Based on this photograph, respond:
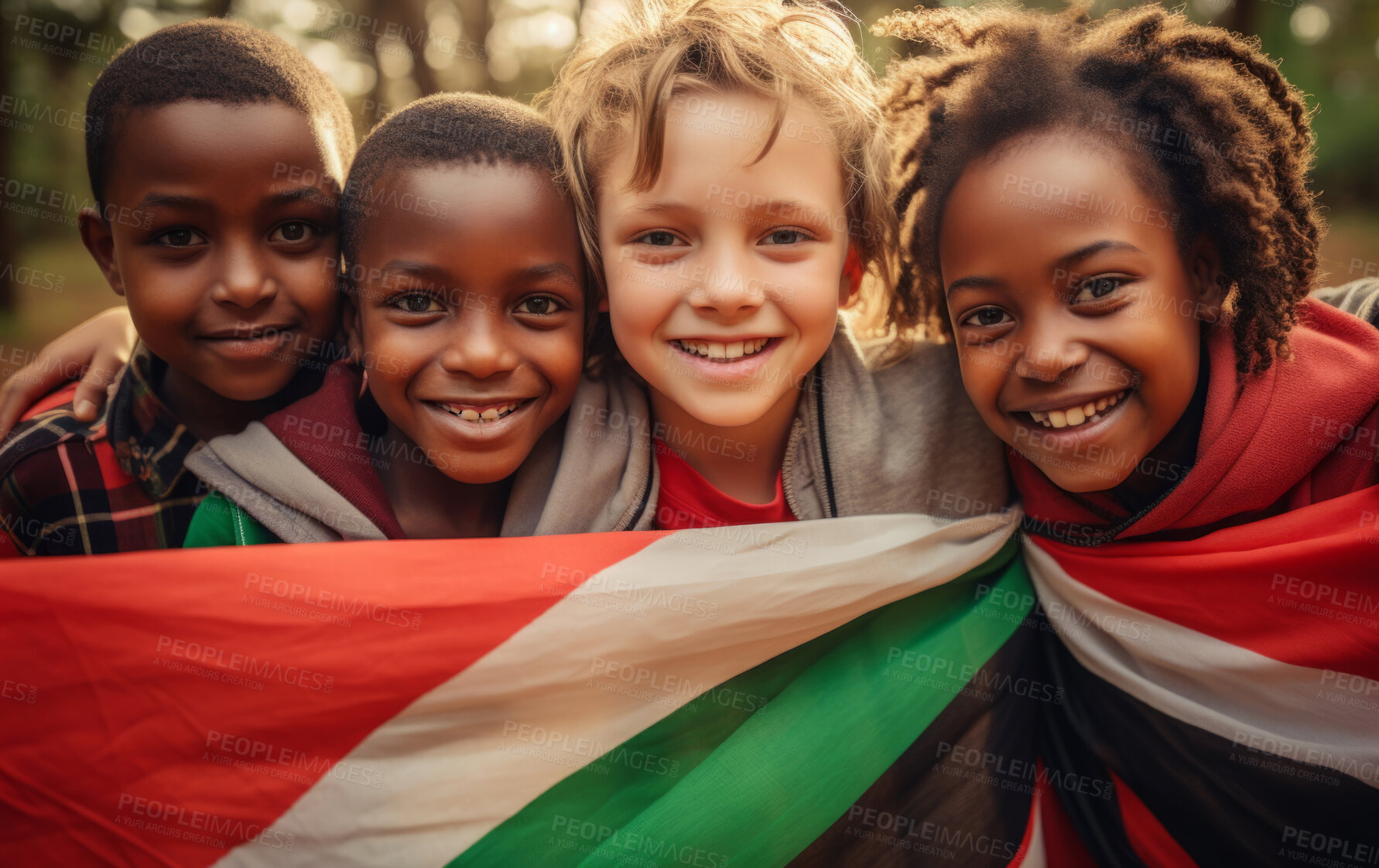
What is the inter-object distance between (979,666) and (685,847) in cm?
73

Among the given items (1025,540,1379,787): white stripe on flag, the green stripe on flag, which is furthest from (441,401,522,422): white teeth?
(1025,540,1379,787): white stripe on flag

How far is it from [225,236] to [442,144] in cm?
51

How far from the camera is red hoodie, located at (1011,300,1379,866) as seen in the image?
1.58 metres

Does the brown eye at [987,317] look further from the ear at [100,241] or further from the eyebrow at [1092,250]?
the ear at [100,241]

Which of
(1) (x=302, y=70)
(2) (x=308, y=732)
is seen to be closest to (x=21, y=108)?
(1) (x=302, y=70)

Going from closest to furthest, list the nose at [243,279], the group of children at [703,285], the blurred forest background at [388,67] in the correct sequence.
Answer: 1. the group of children at [703,285]
2. the nose at [243,279]
3. the blurred forest background at [388,67]

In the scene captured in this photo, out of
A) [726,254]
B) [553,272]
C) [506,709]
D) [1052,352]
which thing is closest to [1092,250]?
[1052,352]

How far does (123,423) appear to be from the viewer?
190 centimetres

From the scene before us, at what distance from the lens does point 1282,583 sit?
1616mm

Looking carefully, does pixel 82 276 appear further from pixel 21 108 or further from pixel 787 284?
pixel 787 284

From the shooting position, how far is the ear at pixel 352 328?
6.42ft

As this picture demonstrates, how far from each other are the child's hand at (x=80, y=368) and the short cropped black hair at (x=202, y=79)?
1.34ft

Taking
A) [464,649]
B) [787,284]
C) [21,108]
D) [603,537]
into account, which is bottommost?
[464,649]

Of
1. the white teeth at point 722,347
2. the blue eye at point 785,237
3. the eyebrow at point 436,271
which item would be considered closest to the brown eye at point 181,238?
the eyebrow at point 436,271
